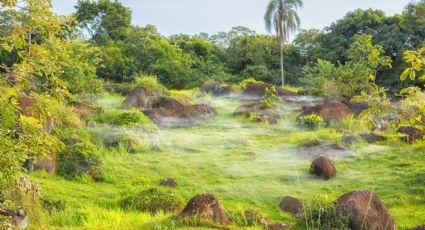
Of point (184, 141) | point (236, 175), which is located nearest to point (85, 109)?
point (184, 141)

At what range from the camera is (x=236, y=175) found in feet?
36.6

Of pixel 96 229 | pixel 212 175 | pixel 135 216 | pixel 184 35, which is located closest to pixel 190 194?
pixel 212 175

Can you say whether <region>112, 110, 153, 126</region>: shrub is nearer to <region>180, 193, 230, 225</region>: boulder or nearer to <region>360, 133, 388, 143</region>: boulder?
<region>360, 133, 388, 143</region>: boulder

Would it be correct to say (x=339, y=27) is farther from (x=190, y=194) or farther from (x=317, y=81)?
(x=190, y=194)

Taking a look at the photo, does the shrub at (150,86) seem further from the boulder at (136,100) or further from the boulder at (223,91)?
the boulder at (223,91)

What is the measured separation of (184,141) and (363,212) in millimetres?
9112

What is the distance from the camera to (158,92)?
21.8 metres

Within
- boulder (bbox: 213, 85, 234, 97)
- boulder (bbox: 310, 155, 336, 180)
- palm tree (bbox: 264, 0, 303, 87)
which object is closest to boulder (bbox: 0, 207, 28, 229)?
boulder (bbox: 310, 155, 336, 180)

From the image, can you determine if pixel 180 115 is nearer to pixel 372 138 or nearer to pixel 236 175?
pixel 372 138

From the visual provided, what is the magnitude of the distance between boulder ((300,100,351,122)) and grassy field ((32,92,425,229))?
1060 mm

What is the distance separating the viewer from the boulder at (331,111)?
17.6 meters

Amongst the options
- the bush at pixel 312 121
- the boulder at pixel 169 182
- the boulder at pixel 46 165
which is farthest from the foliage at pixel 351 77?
the boulder at pixel 46 165

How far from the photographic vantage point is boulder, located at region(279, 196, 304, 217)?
841cm

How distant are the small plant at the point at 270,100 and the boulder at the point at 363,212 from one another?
45.0 feet
